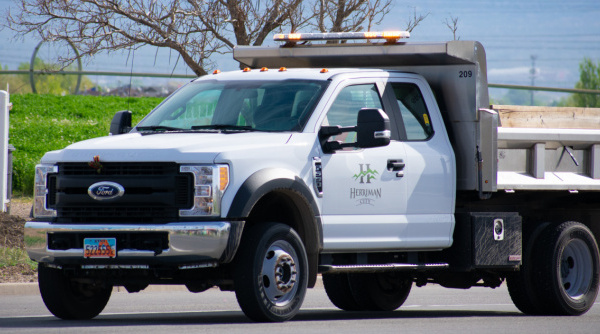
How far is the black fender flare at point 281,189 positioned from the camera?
931cm

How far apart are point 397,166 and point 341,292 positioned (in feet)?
8.34

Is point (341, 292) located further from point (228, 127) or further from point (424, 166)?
point (228, 127)

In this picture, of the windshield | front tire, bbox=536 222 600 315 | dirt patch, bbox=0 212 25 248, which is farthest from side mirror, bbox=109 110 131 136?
dirt patch, bbox=0 212 25 248

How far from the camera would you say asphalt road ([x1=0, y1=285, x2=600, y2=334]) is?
962cm

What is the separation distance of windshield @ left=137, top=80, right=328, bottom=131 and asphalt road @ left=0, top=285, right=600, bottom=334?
67.4 inches

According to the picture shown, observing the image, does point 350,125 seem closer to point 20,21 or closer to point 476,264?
point 476,264

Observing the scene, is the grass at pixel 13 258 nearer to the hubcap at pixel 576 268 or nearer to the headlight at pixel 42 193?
the headlight at pixel 42 193

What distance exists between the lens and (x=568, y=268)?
480 inches

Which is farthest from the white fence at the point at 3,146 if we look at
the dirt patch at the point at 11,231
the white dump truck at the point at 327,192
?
the white dump truck at the point at 327,192

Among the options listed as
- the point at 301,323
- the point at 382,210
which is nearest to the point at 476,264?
the point at 382,210

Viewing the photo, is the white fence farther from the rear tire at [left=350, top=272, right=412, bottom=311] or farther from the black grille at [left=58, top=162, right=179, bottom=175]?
the black grille at [left=58, top=162, right=179, bottom=175]

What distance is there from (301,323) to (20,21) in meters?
12.3

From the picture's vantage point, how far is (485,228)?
11.3 m

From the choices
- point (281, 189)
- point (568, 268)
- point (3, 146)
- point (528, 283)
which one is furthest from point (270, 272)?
point (3, 146)
